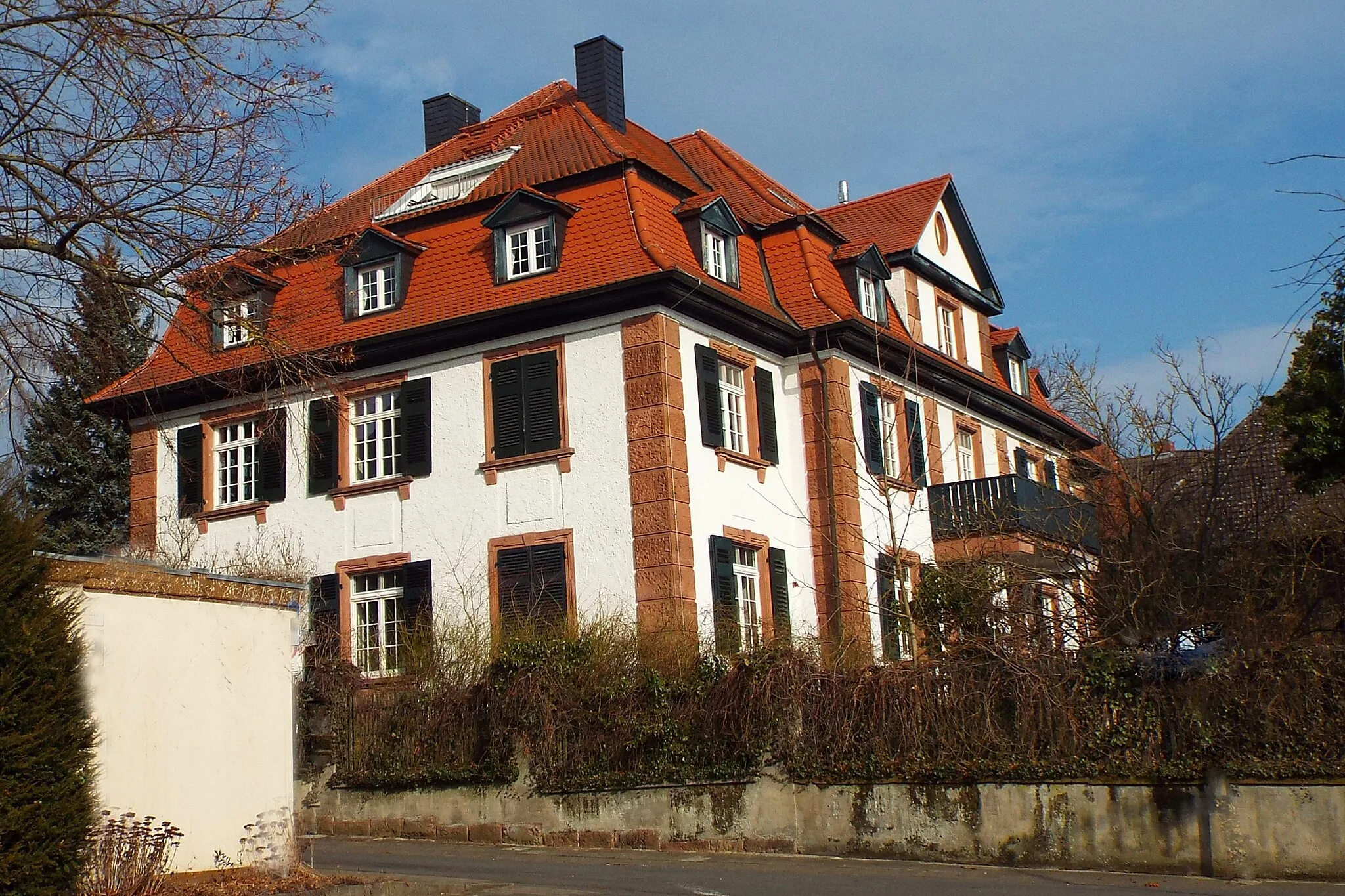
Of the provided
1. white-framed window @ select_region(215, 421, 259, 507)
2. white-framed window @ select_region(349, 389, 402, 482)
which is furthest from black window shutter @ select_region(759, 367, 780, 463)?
white-framed window @ select_region(215, 421, 259, 507)

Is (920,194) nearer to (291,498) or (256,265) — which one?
(291,498)

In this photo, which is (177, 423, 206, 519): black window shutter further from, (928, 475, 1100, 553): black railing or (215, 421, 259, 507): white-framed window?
(928, 475, 1100, 553): black railing

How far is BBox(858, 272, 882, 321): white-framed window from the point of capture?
26516 mm

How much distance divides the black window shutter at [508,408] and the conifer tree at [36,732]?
1333cm

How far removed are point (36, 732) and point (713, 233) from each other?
55.6 ft

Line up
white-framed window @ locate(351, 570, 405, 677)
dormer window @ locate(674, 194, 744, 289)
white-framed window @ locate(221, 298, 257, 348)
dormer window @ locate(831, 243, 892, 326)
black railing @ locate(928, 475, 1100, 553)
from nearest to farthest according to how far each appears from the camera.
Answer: white-framed window @ locate(221, 298, 257, 348) → black railing @ locate(928, 475, 1100, 553) → white-framed window @ locate(351, 570, 405, 677) → dormer window @ locate(674, 194, 744, 289) → dormer window @ locate(831, 243, 892, 326)

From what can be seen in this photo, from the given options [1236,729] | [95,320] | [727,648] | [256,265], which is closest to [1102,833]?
[1236,729]

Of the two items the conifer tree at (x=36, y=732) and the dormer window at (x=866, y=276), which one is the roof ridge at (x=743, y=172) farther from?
the conifer tree at (x=36, y=732)

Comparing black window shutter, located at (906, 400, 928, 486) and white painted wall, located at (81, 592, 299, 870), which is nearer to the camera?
white painted wall, located at (81, 592, 299, 870)

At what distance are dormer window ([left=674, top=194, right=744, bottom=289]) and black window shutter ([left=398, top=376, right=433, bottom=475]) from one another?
481cm

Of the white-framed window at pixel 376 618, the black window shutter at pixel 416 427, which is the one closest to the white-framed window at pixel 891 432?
the black window shutter at pixel 416 427

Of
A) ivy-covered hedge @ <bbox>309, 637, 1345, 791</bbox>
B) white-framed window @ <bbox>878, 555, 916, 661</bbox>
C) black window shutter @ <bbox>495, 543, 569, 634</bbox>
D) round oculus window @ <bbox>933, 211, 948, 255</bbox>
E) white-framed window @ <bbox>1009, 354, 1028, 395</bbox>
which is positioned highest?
round oculus window @ <bbox>933, 211, 948, 255</bbox>

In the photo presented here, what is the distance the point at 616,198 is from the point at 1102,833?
12.9m

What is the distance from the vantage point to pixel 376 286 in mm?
25172
